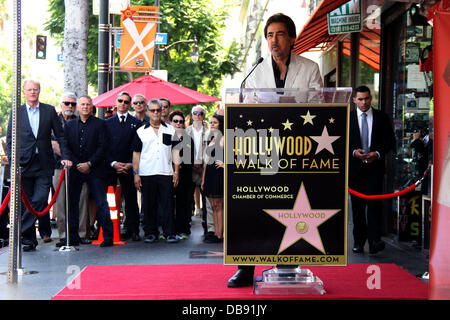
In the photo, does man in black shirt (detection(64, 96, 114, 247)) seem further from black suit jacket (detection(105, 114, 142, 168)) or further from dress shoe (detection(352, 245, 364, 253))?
dress shoe (detection(352, 245, 364, 253))

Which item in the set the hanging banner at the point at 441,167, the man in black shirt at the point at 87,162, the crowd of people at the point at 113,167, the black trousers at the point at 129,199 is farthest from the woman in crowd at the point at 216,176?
the hanging banner at the point at 441,167

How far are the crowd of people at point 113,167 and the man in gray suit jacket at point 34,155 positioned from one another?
13 mm

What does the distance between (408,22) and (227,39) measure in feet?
83.3

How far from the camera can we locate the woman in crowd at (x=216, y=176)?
33.3ft

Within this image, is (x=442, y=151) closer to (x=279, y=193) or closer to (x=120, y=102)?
(x=279, y=193)

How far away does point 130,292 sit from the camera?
6113 mm

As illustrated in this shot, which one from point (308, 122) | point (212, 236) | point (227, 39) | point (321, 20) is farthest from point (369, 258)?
point (227, 39)

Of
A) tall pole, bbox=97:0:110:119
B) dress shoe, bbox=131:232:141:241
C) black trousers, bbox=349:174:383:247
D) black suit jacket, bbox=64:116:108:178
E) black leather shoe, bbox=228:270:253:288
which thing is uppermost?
tall pole, bbox=97:0:110:119

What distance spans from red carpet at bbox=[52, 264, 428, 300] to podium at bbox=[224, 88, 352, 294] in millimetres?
445

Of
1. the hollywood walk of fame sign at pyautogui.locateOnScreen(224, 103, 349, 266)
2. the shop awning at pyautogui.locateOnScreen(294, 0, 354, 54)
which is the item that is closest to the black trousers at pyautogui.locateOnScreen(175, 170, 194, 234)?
the shop awning at pyautogui.locateOnScreen(294, 0, 354, 54)

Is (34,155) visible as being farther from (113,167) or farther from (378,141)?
(378,141)

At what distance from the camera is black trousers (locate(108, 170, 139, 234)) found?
10.5 meters

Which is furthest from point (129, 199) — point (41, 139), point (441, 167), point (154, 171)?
point (441, 167)

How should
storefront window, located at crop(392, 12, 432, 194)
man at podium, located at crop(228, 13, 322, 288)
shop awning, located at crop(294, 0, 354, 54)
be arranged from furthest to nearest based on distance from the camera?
shop awning, located at crop(294, 0, 354, 54)
storefront window, located at crop(392, 12, 432, 194)
man at podium, located at crop(228, 13, 322, 288)
